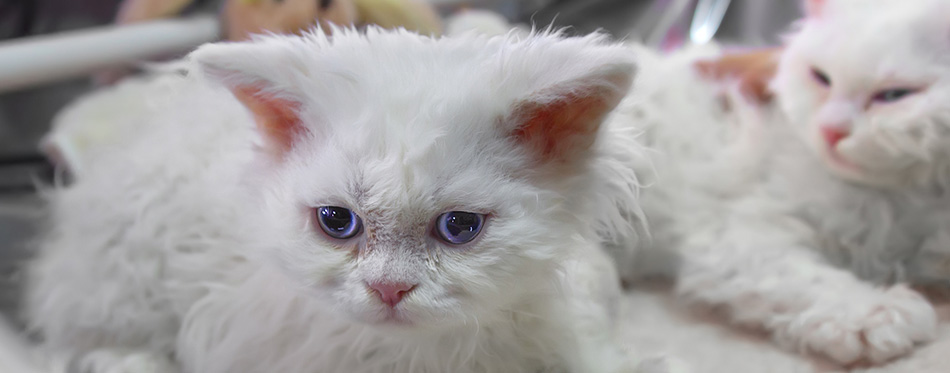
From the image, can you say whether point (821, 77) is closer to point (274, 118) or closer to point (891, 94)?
point (891, 94)

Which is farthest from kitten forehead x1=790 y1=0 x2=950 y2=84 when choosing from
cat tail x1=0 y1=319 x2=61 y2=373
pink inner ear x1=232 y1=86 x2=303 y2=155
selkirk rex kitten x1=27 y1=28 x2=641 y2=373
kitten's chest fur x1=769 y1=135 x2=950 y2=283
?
cat tail x1=0 y1=319 x2=61 y2=373

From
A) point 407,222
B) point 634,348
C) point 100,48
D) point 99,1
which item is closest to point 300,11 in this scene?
point 100,48

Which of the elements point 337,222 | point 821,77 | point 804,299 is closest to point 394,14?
point 337,222

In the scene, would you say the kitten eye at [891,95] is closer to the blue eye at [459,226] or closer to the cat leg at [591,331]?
the cat leg at [591,331]

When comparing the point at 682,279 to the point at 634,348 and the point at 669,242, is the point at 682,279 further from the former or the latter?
the point at 634,348

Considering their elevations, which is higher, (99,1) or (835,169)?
(99,1)

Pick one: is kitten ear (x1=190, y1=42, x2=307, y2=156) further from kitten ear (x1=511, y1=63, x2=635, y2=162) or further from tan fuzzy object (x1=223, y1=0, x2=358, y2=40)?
tan fuzzy object (x1=223, y1=0, x2=358, y2=40)

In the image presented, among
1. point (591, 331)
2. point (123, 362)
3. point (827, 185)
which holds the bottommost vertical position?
point (123, 362)

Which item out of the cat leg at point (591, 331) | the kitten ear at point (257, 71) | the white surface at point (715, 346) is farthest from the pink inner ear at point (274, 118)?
the white surface at point (715, 346)
